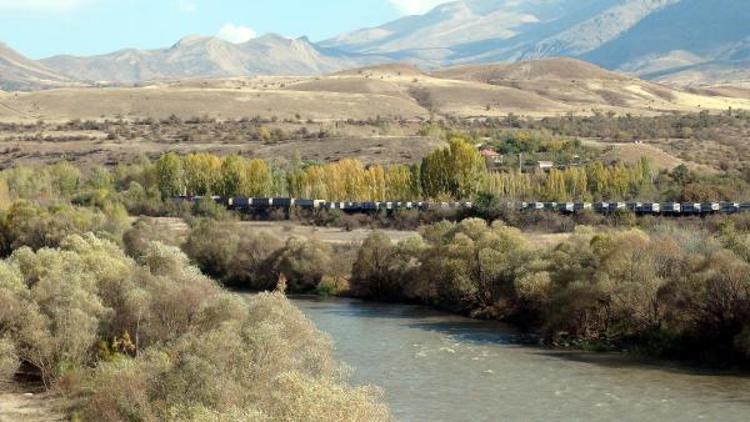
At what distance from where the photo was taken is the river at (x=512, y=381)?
3369 centimetres

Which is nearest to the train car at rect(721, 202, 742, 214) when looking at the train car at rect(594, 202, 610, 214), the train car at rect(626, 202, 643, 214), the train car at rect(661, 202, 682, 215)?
the train car at rect(661, 202, 682, 215)

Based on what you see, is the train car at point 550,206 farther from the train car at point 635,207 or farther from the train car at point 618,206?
the train car at point 635,207

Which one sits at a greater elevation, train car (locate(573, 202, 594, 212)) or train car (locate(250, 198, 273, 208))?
train car (locate(573, 202, 594, 212))

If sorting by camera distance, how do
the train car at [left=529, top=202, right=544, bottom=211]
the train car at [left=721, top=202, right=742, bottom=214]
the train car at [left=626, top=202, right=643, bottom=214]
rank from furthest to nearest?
the train car at [left=529, top=202, right=544, bottom=211]
the train car at [left=626, top=202, right=643, bottom=214]
the train car at [left=721, top=202, right=742, bottom=214]

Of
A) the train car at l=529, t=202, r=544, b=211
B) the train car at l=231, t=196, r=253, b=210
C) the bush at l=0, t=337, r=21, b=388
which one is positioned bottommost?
the train car at l=231, t=196, r=253, b=210

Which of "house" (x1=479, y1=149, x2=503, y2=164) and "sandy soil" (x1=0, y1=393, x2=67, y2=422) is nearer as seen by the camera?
"sandy soil" (x1=0, y1=393, x2=67, y2=422)

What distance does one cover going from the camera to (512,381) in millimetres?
37844

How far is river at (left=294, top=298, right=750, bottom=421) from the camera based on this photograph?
33688 millimetres

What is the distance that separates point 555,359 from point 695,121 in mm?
128083

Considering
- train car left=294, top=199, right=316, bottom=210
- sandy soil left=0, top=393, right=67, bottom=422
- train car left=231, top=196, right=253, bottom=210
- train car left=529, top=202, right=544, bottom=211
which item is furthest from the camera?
train car left=231, top=196, right=253, bottom=210

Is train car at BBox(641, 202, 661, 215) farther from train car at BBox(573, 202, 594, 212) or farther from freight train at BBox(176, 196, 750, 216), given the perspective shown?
train car at BBox(573, 202, 594, 212)

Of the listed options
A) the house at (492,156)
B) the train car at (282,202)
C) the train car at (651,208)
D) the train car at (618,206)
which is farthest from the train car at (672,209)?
the house at (492,156)

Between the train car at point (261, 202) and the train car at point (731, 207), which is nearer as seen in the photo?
the train car at point (731, 207)

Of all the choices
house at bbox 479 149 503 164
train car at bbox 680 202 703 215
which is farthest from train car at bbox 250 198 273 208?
train car at bbox 680 202 703 215
